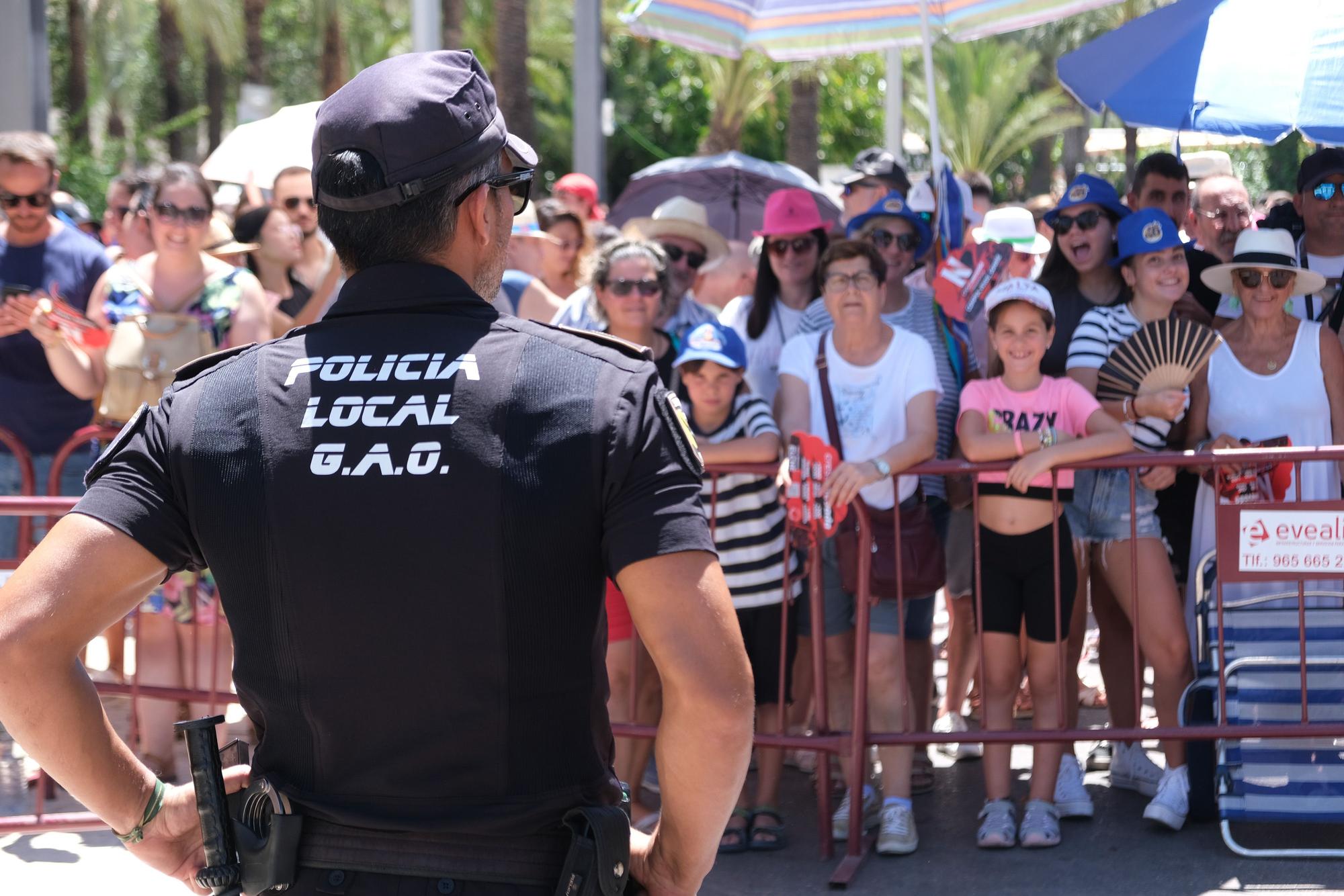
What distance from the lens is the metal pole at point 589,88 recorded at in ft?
40.8

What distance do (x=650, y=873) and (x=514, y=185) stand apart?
98cm

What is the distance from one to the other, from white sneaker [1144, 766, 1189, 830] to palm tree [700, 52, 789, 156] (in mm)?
23212

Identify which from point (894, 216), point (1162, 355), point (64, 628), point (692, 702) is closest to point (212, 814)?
point (64, 628)

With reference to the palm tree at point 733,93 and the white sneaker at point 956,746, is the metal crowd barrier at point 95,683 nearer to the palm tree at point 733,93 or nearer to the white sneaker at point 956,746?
the white sneaker at point 956,746

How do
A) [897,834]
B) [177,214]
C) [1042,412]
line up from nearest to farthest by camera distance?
[897,834] < [1042,412] < [177,214]

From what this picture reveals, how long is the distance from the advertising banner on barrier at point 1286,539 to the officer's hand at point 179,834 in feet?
12.3

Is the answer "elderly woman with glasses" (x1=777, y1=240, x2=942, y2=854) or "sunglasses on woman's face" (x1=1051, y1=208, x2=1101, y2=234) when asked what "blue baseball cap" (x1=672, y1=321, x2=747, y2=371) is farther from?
"sunglasses on woman's face" (x1=1051, y1=208, x2=1101, y2=234)

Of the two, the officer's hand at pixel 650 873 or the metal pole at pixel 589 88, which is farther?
the metal pole at pixel 589 88

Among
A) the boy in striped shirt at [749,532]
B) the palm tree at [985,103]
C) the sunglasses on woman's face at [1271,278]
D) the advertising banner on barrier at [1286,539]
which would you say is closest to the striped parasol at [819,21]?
the sunglasses on woman's face at [1271,278]

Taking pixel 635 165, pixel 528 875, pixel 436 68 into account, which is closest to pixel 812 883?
pixel 528 875

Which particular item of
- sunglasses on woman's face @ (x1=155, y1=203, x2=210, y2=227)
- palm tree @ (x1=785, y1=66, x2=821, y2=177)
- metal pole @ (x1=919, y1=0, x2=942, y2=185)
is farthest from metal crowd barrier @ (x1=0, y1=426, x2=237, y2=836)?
palm tree @ (x1=785, y1=66, x2=821, y2=177)

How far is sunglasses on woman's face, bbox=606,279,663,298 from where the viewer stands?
5504 mm

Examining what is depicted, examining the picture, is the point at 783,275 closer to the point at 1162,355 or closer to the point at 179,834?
the point at 1162,355

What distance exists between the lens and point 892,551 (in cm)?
511
